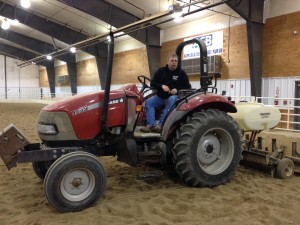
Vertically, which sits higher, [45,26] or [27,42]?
[27,42]

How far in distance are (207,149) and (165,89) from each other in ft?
3.18

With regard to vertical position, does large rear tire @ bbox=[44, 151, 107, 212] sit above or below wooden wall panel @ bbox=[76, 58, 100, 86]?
below

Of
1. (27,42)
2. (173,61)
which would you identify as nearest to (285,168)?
(173,61)

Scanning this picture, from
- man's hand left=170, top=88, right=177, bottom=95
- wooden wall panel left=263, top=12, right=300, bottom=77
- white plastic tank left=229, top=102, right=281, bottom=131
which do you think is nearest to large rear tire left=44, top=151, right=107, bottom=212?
man's hand left=170, top=88, right=177, bottom=95

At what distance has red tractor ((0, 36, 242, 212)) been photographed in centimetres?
312

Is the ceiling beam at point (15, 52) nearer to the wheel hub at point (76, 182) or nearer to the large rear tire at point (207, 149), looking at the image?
the large rear tire at point (207, 149)

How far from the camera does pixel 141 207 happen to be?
3.20 m

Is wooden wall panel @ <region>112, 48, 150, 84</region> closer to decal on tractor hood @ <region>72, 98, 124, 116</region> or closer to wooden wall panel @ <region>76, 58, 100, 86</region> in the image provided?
wooden wall panel @ <region>76, 58, 100, 86</region>

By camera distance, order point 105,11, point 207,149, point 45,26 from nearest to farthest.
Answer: point 207,149, point 105,11, point 45,26

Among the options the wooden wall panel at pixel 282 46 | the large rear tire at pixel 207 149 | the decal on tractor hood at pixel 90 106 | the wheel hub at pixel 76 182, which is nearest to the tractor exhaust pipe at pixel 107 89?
the decal on tractor hood at pixel 90 106

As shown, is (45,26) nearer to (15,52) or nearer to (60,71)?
(60,71)

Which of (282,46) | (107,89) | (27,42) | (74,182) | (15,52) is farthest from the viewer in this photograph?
(15,52)

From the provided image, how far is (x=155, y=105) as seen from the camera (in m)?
4.23

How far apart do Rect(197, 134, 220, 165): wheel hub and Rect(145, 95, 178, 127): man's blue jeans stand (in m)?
0.60
